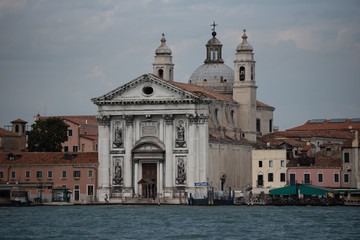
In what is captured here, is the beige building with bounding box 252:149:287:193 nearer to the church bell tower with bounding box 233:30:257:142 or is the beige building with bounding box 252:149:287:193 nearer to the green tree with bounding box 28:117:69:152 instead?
the church bell tower with bounding box 233:30:257:142

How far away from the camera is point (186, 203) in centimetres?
9150

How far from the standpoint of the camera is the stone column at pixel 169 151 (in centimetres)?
9331

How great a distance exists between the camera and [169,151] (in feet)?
307

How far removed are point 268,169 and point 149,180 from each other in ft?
32.0

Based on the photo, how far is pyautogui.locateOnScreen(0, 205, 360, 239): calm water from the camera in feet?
216

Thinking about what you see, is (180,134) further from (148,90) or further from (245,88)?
(245,88)

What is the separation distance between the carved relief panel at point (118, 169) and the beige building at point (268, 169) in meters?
10.3

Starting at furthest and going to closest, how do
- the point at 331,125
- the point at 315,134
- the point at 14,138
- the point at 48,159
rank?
1. the point at 331,125
2. the point at 315,134
3. the point at 14,138
4. the point at 48,159

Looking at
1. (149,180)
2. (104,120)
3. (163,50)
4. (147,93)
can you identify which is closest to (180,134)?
(147,93)

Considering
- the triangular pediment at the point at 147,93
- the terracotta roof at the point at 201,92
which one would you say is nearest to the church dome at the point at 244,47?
the terracotta roof at the point at 201,92

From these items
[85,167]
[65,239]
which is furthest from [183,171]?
[65,239]

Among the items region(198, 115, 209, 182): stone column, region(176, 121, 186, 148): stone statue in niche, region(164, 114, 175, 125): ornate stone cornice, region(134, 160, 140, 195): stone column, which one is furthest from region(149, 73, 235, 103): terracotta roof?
region(134, 160, 140, 195): stone column

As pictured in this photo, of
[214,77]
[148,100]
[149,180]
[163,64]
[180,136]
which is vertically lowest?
[149,180]

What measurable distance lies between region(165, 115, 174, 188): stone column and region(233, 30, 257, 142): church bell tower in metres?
13.3
